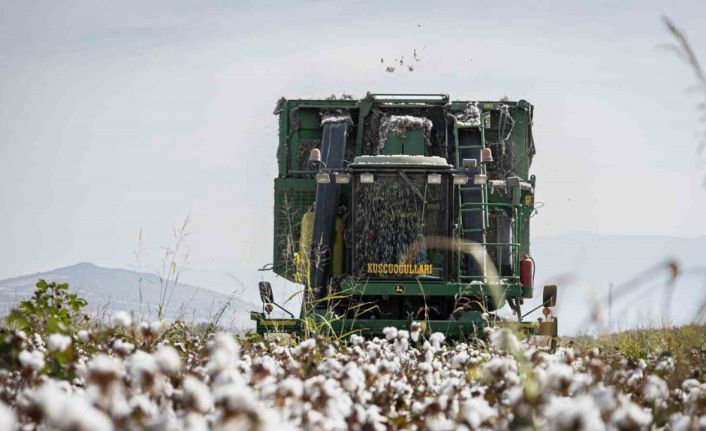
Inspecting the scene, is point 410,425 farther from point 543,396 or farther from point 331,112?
point 331,112

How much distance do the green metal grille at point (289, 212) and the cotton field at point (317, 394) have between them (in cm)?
835

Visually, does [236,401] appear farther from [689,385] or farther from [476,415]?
[689,385]

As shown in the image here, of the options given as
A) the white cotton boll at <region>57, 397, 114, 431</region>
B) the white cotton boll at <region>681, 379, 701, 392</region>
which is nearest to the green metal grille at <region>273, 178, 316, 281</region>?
the white cotton boll at <region>681, 379, 701, 392</region>

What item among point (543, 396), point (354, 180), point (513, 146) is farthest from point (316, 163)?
point (543, 396)

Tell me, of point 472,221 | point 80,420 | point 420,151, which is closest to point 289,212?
point 420,151

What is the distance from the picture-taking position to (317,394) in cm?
504

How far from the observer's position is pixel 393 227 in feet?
48.5

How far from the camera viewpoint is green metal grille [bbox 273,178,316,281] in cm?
1609

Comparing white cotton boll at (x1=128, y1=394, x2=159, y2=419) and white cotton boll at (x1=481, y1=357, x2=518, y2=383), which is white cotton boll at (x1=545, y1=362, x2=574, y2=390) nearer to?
white cotton boll at (x1=481, y1=357, x2=518, y2=383)

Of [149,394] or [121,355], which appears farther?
[121,355]

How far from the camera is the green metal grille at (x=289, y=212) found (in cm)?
1609

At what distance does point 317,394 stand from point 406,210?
979 cm

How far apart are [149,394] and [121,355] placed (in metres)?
0.97

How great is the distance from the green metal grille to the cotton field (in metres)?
8.35
